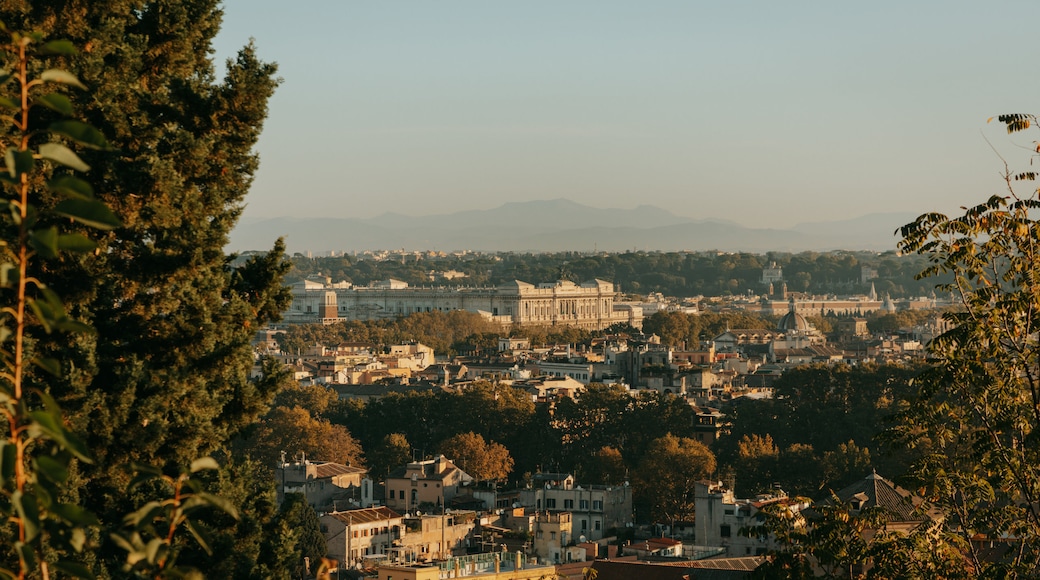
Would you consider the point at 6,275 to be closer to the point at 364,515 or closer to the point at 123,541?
the point at 123,541

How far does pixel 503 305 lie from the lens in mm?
131625

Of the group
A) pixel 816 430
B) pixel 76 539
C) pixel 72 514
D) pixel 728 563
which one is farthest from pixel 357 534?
pixel 72 514

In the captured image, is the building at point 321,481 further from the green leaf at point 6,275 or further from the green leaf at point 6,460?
the green leaf at point 6,460

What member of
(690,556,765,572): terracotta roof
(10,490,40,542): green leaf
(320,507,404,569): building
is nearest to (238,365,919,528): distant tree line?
(320,507,404,569): building

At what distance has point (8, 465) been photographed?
397 cm

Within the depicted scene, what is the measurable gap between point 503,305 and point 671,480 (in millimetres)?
88396

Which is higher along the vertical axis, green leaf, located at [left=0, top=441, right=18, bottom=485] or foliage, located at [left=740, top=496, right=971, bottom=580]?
green leaf, located at [left=0, top=441, right=18, bottom=485]

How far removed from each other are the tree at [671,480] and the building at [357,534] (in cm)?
808

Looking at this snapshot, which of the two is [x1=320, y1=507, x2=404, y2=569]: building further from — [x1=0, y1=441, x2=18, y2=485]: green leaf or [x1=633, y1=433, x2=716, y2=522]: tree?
[x1=0, y1=441, x2=18, y2=485]: green leaf

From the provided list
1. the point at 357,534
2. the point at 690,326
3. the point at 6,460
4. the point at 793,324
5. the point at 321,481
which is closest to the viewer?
the point at 6,460

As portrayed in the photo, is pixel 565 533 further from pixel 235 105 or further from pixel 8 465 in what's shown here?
pixel 8 465

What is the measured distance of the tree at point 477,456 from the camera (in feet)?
158

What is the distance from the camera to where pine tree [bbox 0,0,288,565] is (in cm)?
1091

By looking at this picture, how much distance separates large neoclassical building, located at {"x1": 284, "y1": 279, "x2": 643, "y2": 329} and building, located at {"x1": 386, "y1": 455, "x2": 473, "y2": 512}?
265 feet
